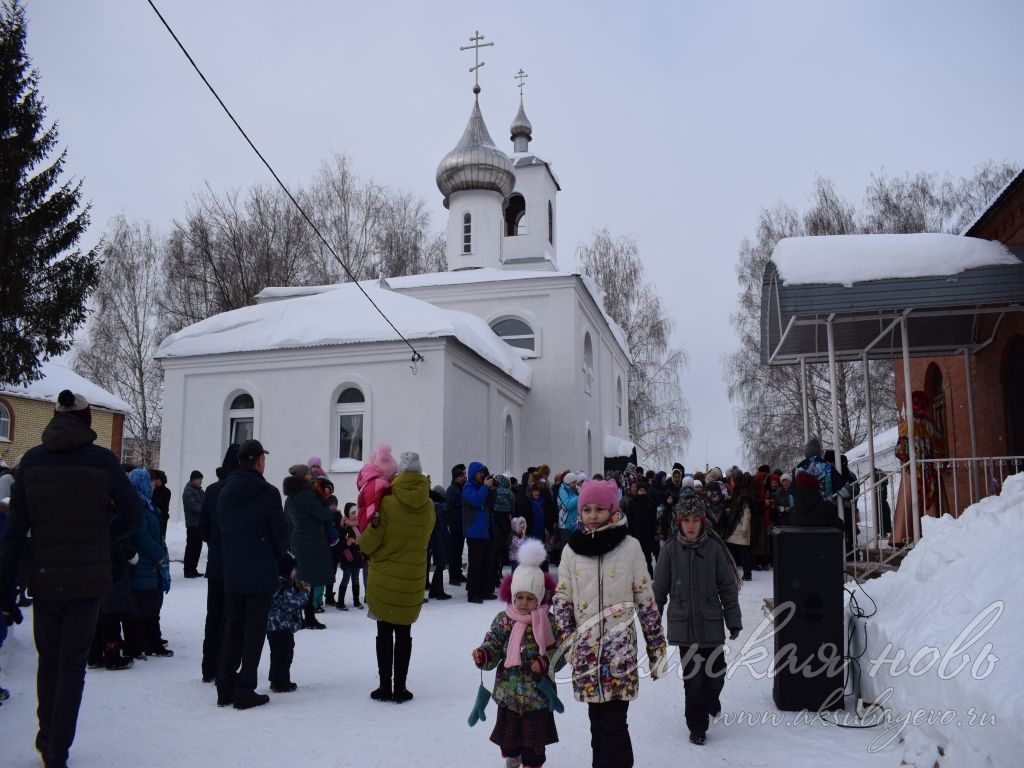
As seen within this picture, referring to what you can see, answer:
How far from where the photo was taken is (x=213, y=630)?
6676 millimetres

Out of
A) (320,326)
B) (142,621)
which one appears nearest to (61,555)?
(142,621)

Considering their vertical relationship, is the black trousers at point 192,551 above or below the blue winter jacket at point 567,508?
below

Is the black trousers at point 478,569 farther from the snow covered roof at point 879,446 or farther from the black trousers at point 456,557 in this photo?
the snow covered roof at point 879,446

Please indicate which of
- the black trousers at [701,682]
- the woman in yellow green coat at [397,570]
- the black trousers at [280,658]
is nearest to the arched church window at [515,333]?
the woman in yellow green coat at [397,570]

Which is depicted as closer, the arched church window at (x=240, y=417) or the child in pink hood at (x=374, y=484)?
the child in pink hood at (x=374, y=484)

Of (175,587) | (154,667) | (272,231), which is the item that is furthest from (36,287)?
(154,667)

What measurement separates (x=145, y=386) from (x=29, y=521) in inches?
1274

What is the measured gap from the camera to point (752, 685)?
6.80m

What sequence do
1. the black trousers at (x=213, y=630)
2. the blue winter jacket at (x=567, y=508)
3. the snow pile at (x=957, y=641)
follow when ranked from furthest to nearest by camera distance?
the blue winter jacket at (x=567, y=508), the black trousers at (x=213, y=630), the snow pile at (x=957, y=641)

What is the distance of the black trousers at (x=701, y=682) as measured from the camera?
212 inches

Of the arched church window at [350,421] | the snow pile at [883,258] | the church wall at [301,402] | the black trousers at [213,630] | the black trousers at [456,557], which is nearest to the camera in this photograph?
the black trousers at [213,630]

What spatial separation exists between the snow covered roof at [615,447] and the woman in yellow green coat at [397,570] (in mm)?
23161

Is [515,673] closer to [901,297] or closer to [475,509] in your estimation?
[475,509]

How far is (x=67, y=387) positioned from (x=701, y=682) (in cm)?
3268
